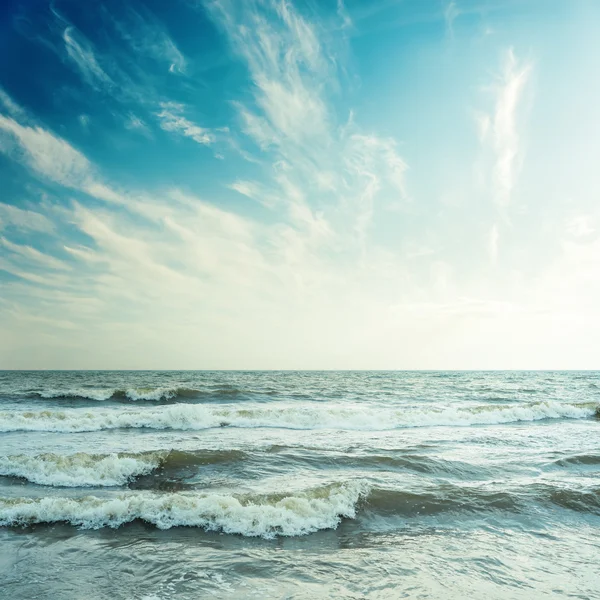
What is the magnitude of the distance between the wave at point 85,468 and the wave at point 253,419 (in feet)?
25.8

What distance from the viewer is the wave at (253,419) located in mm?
18625

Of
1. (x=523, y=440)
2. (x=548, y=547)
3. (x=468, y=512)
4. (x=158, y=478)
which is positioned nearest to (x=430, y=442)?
(x=523, y=440)

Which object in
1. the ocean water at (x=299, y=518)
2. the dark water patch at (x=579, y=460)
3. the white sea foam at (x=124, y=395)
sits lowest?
the ocean water at (x=299, y=518)

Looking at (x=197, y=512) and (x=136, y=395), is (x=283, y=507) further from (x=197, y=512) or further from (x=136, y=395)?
(x=136, y=395)

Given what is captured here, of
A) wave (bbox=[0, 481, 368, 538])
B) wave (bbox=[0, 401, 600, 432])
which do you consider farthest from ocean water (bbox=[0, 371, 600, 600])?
wave (bbox=[0, 401, 600, 432])

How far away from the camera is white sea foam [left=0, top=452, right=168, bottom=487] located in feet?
31.8

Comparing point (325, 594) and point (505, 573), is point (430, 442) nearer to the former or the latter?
point (505, 573)

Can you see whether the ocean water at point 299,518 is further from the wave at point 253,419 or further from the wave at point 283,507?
the wave at point 253,419

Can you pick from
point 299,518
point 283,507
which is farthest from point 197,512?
point 299,518

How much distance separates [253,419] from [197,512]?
1319 centimetres

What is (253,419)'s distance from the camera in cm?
2052

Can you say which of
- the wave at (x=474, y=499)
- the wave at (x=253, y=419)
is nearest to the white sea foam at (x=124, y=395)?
the wave at (x=253, y=419)

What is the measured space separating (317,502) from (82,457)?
651 cm

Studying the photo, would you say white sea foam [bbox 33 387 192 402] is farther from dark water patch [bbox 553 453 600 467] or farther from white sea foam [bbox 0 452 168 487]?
dark water patch [bbox 553 453 600 467]
